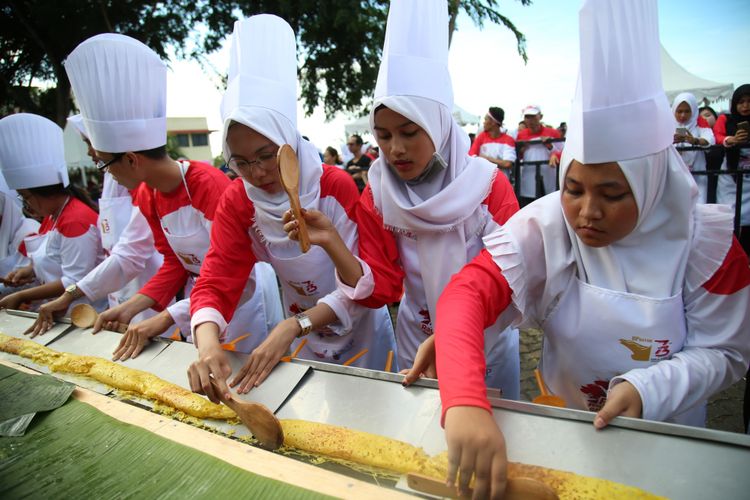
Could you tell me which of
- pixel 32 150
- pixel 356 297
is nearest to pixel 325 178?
pixel 356 297

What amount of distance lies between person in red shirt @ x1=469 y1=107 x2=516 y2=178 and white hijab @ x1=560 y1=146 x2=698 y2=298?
5696 mm

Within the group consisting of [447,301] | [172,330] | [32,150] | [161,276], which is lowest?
[172,330]

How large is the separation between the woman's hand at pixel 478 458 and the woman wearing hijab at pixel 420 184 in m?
0.76

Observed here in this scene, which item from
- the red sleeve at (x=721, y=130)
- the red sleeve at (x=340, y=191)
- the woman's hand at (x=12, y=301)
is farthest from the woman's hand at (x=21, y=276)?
the red sleeve at (x=721, y=130)

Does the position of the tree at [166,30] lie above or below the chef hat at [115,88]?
above

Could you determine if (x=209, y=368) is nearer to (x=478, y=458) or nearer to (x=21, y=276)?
(x=478, y=458)

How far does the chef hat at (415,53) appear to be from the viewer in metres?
1.61

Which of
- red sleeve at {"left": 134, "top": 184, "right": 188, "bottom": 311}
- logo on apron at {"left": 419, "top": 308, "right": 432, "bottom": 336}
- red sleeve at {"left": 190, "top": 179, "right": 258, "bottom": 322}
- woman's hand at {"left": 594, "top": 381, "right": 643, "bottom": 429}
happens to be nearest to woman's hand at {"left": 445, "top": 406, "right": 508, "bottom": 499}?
woman's hand at {"left": 594, "top": 381, "right": 643, "bottom": 429}

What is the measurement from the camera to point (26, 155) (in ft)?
9.75

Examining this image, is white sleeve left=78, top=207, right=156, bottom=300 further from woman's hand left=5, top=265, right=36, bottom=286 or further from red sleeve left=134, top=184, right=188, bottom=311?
woman's hand left=5, top=265, right=36, bottom=286

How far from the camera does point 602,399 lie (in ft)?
4.21

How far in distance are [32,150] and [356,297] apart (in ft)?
8.97

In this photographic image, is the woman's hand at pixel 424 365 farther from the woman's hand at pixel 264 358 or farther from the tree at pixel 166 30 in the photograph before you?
the tree at pixel 166 30

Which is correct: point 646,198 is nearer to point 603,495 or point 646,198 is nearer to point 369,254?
point 603,495
